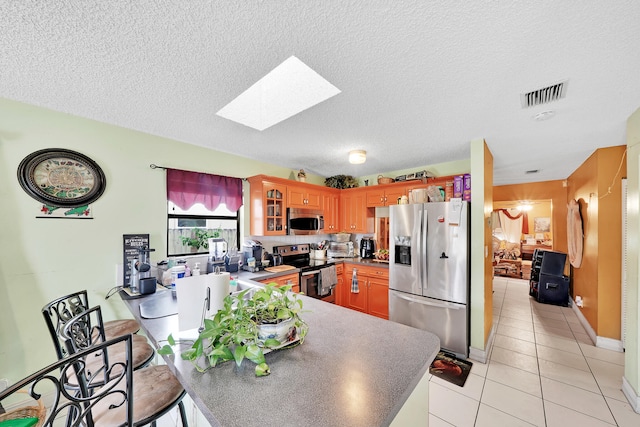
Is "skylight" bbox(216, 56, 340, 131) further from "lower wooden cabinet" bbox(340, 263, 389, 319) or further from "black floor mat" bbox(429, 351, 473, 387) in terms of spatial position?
"black floor mat" bbox(429, 351, 473, 387)

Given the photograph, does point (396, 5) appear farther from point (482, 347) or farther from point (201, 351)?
point (482, 347)

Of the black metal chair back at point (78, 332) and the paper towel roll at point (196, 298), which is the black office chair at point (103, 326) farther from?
the paper towel roll at point (196, 298)

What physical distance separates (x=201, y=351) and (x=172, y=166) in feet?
7.78

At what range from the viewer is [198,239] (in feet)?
9.61

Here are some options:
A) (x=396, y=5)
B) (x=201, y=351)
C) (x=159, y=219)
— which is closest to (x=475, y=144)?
(x=396, y=5)

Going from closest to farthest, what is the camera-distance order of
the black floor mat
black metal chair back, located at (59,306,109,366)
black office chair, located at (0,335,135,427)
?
1. black office chair, located at (0,335,135,427)
2. black metal chair back, located at (59,306,109,366)
3. the black floor mat

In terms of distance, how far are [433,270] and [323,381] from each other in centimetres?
244

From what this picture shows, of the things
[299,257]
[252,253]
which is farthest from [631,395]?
[252,253]

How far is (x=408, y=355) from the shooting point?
1.04 metres

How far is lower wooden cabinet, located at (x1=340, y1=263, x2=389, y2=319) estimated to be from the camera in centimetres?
350

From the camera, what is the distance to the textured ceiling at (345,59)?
3.48 ft

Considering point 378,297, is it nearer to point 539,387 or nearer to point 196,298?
point 539,387

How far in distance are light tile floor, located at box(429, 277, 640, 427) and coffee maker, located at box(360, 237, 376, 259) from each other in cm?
203

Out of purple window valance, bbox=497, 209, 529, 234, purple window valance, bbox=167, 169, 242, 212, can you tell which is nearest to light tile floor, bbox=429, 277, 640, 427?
purple window valance, bbox=167, 169, 242, 212
